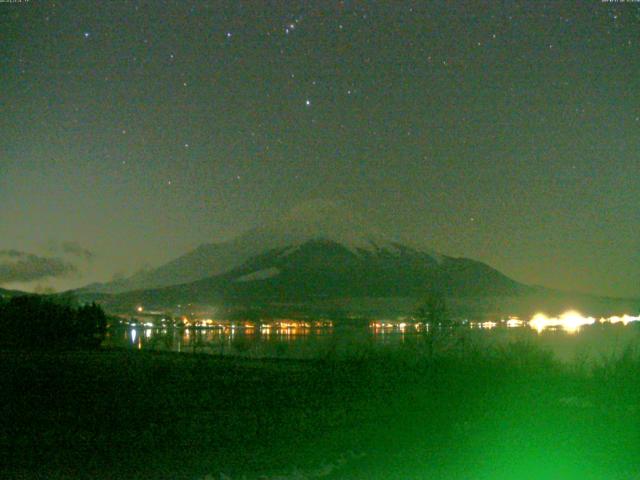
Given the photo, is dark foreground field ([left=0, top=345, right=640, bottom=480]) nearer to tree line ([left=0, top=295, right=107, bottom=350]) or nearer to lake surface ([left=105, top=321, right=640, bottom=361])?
lake surface ([left=105, top=321, right=640, bottom=361])

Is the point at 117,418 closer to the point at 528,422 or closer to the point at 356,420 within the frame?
the point at 356,420

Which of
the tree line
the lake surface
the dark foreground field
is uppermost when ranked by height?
the tree line

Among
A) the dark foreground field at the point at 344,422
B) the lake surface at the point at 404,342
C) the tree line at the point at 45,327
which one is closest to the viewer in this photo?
the dark foreground field at the point at 344,422

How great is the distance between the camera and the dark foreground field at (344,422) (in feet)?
37.6

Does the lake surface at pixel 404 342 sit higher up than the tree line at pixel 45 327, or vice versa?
the tree line at pixel 45 327

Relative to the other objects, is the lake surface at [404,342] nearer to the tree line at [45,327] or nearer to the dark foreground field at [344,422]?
the dark foreground field at [344,422]

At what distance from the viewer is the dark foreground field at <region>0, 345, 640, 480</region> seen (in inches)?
451

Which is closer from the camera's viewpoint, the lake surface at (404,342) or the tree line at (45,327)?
the lake surface at (404,342)

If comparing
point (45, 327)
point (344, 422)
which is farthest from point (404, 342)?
point (45, 327)

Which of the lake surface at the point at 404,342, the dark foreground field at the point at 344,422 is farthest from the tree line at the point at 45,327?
the dark foreground field at the point at 344,422

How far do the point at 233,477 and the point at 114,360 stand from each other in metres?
22.7

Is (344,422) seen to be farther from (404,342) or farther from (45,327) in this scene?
(45,327)

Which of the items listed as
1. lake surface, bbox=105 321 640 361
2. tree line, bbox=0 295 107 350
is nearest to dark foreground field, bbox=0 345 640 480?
lake surface, bbox=105 321 640 361

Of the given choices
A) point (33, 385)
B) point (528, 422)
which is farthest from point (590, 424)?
point (33, 385)
